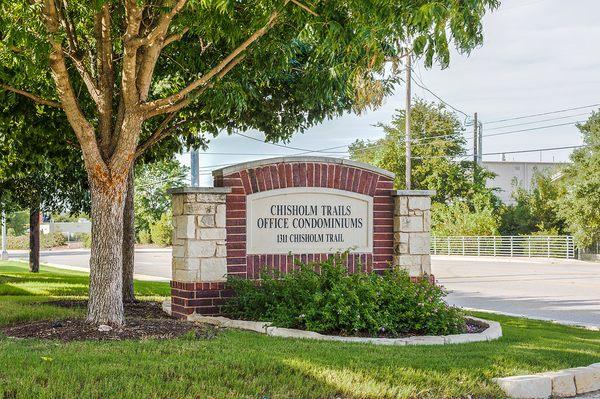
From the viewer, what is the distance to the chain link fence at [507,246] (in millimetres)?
37188

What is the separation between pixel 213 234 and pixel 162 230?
4616cm

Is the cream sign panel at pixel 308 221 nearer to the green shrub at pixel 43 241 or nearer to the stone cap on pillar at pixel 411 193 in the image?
the stone cap on pillar at pixel 411 193

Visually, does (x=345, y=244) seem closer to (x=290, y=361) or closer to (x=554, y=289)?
(x=290, y=361)

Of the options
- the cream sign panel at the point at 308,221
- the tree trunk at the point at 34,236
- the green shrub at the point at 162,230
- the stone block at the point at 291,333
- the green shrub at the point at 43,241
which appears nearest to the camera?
the stone block at the point at 291,333

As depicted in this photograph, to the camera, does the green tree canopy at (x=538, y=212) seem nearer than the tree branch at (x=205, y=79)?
No

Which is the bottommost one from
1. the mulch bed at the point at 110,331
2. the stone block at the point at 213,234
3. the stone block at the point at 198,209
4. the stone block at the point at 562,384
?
the stone block at the point at 562,384

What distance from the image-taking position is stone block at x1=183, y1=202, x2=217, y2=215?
1035 cm

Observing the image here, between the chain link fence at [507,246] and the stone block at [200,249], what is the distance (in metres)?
29.8

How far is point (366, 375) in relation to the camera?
A: 643cm

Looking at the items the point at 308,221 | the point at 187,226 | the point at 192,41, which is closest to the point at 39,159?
the point at 192,41

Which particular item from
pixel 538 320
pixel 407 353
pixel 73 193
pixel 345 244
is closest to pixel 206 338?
pixel 407 353

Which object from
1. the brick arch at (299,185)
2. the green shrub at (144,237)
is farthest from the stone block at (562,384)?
the green shrub at (144,237)

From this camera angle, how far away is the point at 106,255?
887cm

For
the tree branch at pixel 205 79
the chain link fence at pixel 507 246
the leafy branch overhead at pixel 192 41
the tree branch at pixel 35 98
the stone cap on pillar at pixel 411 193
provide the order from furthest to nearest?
the chain link fence at pixel 507 246
the stone cap on pillar at pixel 411 193
the tree branch at pixel 35 98
the tree branch at pixel 205 79
the leafy branch overhead at pixel 192 41
